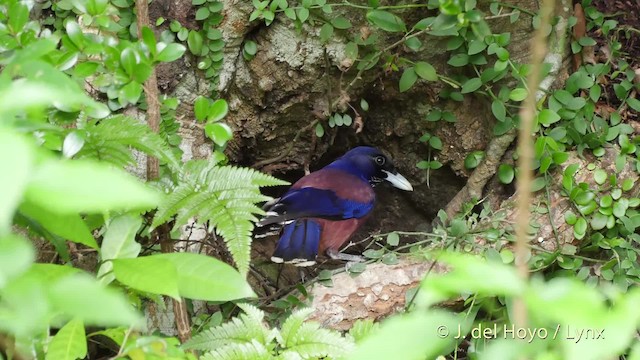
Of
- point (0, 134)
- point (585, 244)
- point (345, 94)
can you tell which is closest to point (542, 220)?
point (585, 244)

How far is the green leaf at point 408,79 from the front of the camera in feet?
11.5

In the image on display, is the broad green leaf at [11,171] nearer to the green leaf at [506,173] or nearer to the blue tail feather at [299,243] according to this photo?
the blue tail feather at [299,243]

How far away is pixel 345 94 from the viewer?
3.77m

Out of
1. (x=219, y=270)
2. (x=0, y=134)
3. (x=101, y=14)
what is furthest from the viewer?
(x=101, y=14)

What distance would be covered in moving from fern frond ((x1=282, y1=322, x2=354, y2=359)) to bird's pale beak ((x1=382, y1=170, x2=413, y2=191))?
2576 millimetres

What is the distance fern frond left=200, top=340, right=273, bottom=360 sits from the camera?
167 cm

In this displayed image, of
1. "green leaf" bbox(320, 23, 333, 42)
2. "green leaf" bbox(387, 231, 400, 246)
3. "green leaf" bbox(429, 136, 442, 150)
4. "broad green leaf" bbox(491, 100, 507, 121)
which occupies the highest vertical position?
"green leaf" bbox(320, 23, 333, 42)

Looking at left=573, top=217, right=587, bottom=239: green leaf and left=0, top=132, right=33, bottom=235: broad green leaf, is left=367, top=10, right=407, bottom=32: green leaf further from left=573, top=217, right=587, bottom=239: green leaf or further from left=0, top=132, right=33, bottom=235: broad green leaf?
left=0, top=132, right=33, bottom=235: broad green leaf

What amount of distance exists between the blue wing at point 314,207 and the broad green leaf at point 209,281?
6.69 feet

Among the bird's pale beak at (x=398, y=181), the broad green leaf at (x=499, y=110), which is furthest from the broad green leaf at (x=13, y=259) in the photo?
the bird's pale beak at (x=398, y=181)

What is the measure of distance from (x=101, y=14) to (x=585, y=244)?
2.32 metres

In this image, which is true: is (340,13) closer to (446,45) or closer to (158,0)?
(446,45)

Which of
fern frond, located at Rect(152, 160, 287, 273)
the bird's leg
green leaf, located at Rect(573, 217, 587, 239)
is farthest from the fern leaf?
the bird's leg

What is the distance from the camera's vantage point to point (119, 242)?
5.32 feet
